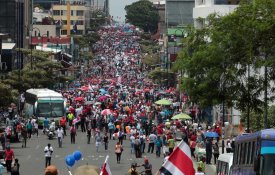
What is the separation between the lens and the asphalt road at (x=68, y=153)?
144 feet

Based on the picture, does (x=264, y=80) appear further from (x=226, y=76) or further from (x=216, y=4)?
(x=216, y=4)

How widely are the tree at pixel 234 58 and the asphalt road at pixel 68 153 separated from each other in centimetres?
301

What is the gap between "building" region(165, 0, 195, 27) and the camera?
169250 millimetres

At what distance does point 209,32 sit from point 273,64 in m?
8.42

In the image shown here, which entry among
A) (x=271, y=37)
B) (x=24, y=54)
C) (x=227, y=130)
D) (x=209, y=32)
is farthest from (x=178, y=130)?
(x=24, y=54)

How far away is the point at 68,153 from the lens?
50.9 m

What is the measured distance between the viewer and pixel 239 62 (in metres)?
41.5

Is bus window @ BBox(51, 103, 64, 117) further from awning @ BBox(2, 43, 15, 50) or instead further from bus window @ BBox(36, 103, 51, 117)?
awning @ BBox(2, 43, 15, 50)

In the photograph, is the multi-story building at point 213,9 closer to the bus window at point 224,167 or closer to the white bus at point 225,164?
the white bus at point 225,164

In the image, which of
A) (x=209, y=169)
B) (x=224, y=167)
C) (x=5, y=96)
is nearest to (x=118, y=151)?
(x=209, y=169)

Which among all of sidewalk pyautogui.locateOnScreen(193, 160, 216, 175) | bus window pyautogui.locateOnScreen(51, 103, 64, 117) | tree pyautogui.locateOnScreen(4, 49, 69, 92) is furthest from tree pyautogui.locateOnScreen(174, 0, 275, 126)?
tree pyautogui.locateOnScreen(4, 49, 69, 92)

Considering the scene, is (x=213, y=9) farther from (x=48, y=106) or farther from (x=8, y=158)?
(x=8, y=158)

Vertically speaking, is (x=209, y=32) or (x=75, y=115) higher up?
(x=209, y=32)

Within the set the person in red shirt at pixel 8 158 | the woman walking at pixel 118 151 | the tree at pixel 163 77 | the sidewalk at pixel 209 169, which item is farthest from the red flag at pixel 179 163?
the tree at pixel 163 77
